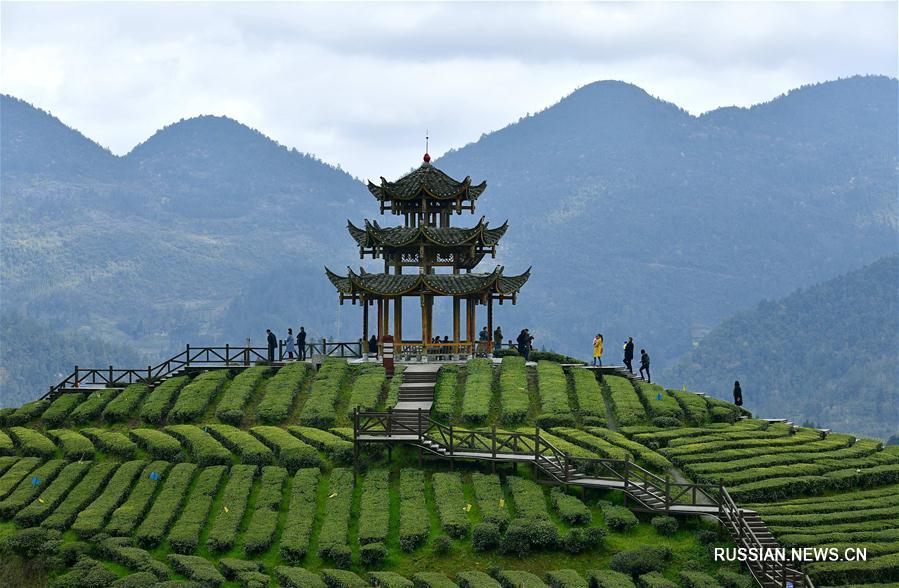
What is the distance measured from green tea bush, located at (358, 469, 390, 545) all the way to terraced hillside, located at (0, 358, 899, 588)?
9 cm

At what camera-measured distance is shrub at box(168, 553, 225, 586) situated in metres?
43.3

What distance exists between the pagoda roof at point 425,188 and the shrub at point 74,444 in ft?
67.5

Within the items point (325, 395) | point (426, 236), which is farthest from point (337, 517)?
point (426, 236)

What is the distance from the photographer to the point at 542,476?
50750 mm

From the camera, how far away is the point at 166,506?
49344 millimetres

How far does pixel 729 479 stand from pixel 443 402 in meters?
14.3

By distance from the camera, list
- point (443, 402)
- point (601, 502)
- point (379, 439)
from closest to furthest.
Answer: point (601, 502)
point (379, 439)
point (443, 402)

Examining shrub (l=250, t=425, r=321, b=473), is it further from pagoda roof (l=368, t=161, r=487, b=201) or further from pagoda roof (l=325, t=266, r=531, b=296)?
pagoda roof (l=368, t=161, r=487, b=201)

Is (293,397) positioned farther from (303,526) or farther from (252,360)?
(303,526)

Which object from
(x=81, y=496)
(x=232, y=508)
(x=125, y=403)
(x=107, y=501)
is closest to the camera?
(x=232, y=508)

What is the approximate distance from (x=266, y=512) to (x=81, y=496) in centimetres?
771

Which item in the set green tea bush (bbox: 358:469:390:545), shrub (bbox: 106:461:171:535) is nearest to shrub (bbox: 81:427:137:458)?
shrub (bbox: 106:461:171:535)

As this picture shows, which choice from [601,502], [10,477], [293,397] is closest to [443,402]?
[293,397]

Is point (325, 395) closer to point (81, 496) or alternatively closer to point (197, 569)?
point (81, 496)
